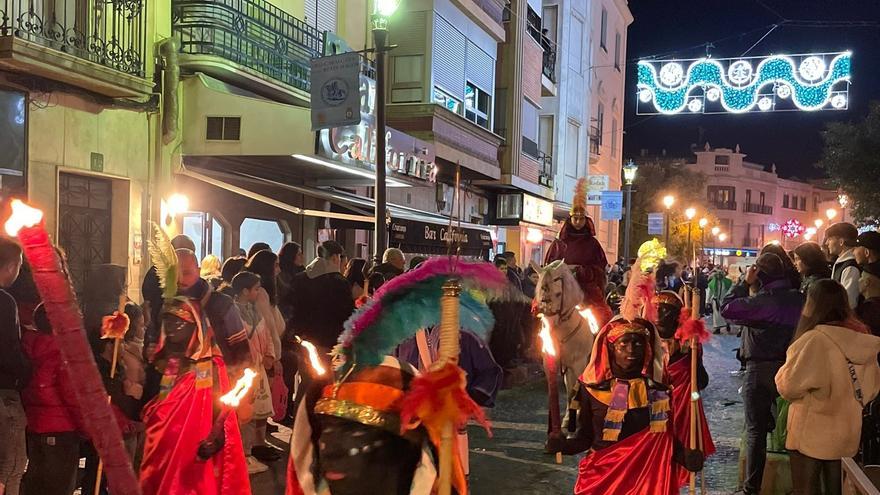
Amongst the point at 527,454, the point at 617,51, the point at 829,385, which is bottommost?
the point at 527,454

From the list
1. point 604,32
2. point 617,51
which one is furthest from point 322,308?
point 617,51

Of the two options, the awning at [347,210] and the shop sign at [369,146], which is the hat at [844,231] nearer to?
the awning at [347,210]

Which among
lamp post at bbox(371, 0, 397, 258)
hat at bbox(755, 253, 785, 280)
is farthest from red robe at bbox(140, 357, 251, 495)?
lamp post at bbox(371, 0, 397, 258)

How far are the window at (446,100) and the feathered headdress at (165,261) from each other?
14.6 metres

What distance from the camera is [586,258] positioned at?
31.0 feet

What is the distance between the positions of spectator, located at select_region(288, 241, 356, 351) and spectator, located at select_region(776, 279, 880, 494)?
369 cm

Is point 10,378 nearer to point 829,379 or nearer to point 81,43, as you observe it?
point 829,379

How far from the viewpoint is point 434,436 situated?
3148 mm

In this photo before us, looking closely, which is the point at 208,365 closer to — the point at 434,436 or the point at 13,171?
the point at 434,436

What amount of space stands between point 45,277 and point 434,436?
5.08 ft

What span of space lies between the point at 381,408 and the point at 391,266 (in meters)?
5.10

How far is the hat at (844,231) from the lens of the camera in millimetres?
8703

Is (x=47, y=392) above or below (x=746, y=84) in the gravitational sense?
below

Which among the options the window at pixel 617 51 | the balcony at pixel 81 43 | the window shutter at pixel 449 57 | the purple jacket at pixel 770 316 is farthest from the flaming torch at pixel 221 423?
the window at pixel 617 51
